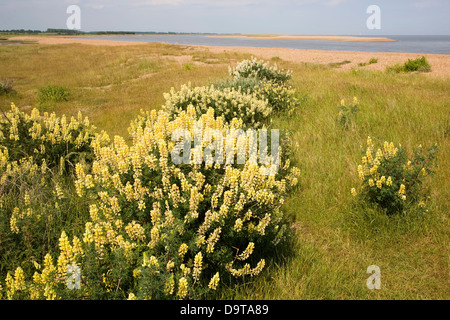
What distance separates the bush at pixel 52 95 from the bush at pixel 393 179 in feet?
40.3

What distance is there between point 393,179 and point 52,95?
13.2 meters

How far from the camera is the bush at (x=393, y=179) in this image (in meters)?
3.65

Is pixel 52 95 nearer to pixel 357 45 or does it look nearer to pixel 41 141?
pixel 41 141

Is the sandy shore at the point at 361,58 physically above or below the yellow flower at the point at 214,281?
above

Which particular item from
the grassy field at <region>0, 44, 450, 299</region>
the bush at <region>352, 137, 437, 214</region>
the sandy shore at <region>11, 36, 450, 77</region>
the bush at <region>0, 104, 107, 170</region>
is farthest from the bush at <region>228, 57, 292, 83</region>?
the sandy shore at <region>11, 36, 450, 77</region>

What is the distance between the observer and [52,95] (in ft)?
41.9

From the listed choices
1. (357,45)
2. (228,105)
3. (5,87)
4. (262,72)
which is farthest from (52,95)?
(357,45)

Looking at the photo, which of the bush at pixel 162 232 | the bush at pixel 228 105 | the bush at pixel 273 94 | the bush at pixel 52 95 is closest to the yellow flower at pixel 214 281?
the bush at pixel 162 232

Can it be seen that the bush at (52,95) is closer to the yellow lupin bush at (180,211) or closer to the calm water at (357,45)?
the yellow lupin bush at (180,211)

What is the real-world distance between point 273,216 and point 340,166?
214 centimetres

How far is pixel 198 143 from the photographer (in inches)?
125

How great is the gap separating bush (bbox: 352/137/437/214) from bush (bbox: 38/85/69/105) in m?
12.3
